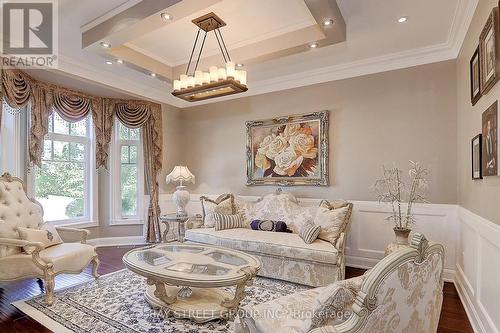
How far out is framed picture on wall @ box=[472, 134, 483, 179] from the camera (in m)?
2.40

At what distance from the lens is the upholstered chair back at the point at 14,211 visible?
296 centimetres

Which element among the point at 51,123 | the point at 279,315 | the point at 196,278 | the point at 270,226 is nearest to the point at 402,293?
the point at 279,315

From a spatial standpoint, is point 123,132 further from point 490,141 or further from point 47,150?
point 490,141

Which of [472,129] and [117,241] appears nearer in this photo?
[472,129]

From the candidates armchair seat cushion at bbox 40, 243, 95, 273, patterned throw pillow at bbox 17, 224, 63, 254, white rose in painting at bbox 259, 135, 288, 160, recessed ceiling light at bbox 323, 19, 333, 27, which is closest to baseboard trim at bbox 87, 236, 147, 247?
patterned throw pillow at bbox 17, 224, 63, 254

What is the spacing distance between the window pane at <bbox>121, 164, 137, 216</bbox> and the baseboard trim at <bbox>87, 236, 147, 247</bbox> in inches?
18.3

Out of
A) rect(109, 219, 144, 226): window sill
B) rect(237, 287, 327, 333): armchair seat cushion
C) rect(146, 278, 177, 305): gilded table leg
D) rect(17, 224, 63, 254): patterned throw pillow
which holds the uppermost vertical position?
rect(17, 224, 63, 254): patterned throw pillow

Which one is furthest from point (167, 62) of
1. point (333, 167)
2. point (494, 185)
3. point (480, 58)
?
point (494, 185)

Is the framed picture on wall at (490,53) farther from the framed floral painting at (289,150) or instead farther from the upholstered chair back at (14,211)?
the upholstered chair back at (14,211)

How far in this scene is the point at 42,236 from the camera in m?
3.20

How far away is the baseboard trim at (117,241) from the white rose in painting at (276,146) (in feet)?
9.67

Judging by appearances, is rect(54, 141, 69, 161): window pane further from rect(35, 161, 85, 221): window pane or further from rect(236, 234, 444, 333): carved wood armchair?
rect(236, 234, 444, 333): carved wood armchair

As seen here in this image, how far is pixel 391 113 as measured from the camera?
12.8 feet

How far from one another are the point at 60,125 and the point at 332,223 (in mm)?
4727
